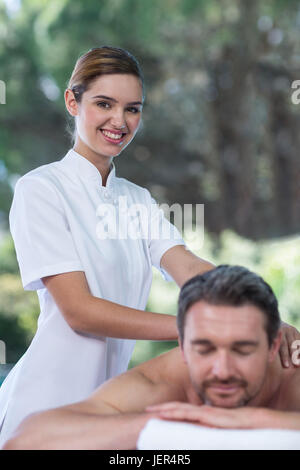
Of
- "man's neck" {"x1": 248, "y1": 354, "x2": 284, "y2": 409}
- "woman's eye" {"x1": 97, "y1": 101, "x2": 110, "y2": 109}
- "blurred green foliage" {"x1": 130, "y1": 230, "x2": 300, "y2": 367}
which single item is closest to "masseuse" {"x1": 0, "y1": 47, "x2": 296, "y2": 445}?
"woman's eye" {"x1": 97, "y1": 101, "x2": 110, "y2": 109}

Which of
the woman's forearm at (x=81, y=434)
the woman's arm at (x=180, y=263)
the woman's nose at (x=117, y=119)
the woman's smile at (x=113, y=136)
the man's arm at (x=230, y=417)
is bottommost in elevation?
the woman's forearm at (x=81, y=434)

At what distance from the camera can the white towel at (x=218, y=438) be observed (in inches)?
35.6

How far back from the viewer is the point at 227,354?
3.25 feet

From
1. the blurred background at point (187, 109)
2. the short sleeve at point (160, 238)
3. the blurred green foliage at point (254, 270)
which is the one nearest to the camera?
the short sleeve at point (160, 238)

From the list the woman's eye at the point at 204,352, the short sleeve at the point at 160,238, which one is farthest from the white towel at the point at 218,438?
the short sleeve at the point at 160,238

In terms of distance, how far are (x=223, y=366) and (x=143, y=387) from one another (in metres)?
0.20

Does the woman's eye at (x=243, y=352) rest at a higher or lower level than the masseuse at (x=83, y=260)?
lower

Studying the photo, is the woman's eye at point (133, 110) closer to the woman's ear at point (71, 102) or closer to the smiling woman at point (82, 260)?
the smiling woman at point (82, 260)

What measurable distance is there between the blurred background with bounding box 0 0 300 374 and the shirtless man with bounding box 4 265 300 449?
5.07 meters

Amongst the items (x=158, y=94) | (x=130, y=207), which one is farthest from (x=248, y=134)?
(x=130, y=207)

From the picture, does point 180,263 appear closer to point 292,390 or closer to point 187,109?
point 292,390

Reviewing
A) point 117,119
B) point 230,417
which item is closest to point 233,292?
point 230,417
